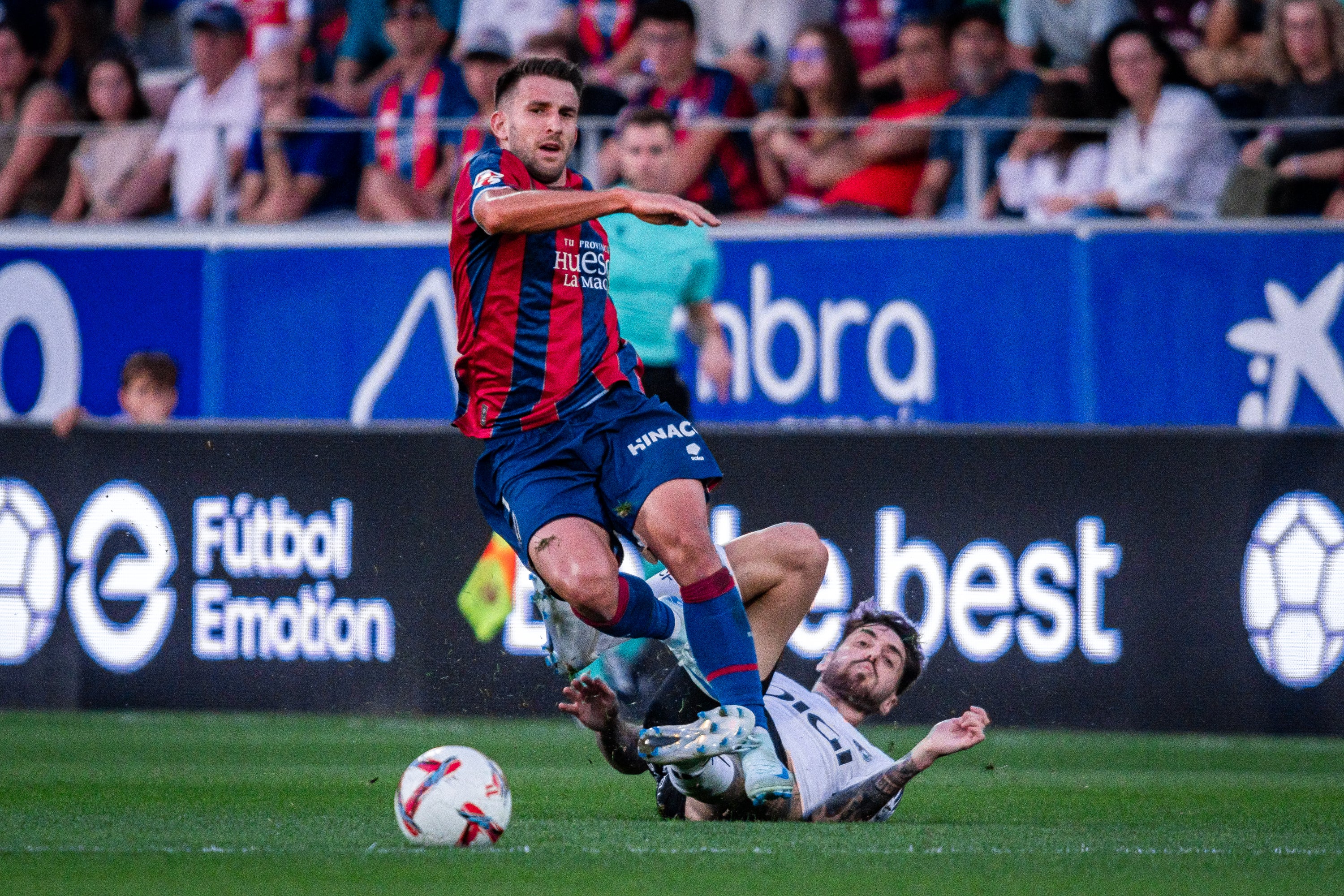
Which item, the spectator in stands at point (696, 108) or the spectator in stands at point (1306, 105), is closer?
the spectator in stands at point (1306, 105)

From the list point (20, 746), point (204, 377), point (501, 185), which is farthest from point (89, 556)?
point (501, 185)

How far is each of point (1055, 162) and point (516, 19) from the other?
12.0ft

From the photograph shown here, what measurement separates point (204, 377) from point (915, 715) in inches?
193

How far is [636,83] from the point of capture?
11.1m

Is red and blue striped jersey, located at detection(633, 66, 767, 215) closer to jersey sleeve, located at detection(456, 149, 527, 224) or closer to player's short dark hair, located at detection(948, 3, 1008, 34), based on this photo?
player's short dark hair, located at detection(948, 3, 1008, 34)

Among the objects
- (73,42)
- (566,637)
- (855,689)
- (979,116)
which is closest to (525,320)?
(566,637)

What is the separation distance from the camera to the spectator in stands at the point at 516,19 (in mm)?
12016

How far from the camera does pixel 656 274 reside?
326 inches

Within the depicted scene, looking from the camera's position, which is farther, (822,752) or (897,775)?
(822,752)

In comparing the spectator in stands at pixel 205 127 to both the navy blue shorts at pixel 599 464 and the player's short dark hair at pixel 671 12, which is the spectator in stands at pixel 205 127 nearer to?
the player's short dark hair at pixel 671 12

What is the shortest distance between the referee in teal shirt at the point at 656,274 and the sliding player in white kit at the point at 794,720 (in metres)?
2.38

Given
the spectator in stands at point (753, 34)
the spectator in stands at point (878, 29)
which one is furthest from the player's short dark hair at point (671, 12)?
the spectator in stands at point (878, 29)

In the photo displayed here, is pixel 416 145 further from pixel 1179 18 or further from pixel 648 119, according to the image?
pixel 1179 18

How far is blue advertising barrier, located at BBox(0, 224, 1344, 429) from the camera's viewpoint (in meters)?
9.91
